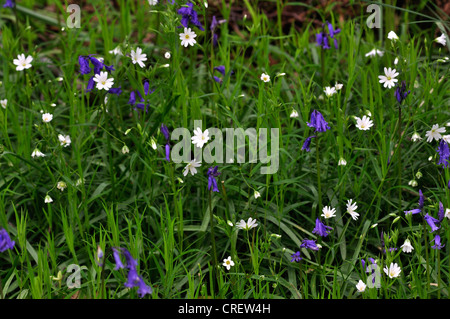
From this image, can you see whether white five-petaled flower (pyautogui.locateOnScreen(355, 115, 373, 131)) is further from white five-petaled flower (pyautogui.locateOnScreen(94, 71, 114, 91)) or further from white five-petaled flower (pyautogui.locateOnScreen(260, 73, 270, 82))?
white five-petaled flower (pyautogui.locateOnScreen(94, 71, 114, 91))

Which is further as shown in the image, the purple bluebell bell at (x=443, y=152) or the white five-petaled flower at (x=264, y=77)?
the white five-petaled flower at (x=264, y=77)

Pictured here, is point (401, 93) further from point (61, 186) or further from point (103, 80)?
point (61, 186)

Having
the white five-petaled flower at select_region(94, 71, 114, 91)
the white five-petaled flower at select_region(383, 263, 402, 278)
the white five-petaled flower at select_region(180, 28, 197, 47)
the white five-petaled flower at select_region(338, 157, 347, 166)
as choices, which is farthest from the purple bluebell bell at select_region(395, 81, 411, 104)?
the white five-petaled flower at select_region(94, 71, 114, 91)

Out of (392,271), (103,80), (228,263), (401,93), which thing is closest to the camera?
(392,271)

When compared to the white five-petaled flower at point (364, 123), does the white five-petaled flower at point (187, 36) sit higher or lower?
higher

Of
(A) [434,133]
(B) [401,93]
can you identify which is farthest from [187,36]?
(A) [434,133]

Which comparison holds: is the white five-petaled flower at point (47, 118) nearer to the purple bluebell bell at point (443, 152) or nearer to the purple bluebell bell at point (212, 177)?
the purple bluebell bell at point (212, 177)

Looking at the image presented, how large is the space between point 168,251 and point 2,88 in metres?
1.86

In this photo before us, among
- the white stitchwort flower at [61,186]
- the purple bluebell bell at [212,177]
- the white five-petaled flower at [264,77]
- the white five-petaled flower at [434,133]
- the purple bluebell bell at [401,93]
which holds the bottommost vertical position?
the purple bluebell bell at [212,177]

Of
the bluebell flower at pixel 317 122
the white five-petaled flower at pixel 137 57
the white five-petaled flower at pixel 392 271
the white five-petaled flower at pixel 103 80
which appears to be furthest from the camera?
the white five-petaled flower at pixel 137 57

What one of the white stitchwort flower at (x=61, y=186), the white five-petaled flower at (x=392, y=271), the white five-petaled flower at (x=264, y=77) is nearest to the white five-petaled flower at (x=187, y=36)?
the white five-petaled flower at (x=264, y=77)

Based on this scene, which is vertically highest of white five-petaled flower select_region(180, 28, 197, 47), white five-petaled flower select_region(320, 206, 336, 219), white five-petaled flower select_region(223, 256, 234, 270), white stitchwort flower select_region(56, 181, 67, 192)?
white five-petaled flower select_region(180, 28, 197, 47)

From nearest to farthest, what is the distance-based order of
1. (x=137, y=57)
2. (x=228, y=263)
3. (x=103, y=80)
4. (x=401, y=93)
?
(x=228, y=263)
(x=401, y=93)
(x=103, y=80)
(x=137, y=57)

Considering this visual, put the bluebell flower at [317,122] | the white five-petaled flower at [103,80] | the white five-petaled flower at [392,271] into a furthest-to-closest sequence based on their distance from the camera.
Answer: the white five-petaled flower at [103,80] < the bluebell flower at [317,122] < the white five-petaled flower at [392,271]
